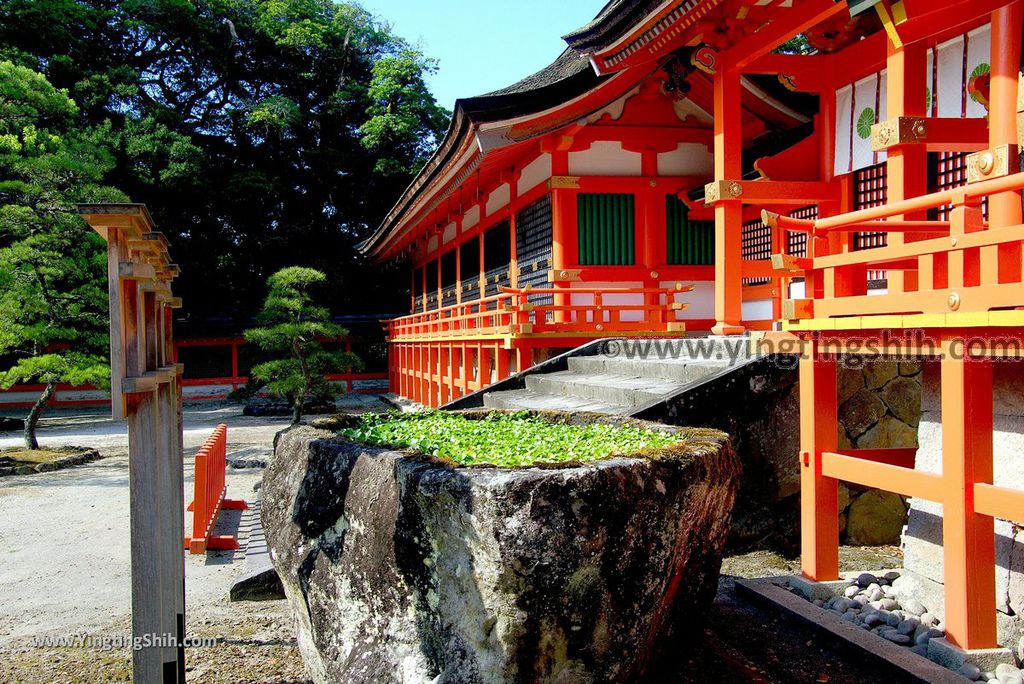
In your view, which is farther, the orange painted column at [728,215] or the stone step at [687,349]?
the orange painted column at [728,215]

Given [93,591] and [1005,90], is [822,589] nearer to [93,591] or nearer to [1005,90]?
[1005,90]

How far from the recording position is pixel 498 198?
15047 mm

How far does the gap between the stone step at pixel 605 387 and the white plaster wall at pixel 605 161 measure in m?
3.76

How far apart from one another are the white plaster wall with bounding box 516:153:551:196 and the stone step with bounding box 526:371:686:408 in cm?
390

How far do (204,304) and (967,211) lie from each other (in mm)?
27156

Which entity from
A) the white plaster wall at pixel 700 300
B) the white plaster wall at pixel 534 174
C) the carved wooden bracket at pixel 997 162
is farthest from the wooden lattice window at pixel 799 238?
the carved wooden bracket at pixel 997 162

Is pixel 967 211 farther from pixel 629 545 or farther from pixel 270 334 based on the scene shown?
pixel 270 334

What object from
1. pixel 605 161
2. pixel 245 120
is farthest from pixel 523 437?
pixel 245 120

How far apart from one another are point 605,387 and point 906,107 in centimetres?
331

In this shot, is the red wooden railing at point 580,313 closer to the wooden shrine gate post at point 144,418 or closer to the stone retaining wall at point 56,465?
the wooden shrine gate post at point 144,418

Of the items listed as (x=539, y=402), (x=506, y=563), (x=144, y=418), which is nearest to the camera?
(x=506, y=563)

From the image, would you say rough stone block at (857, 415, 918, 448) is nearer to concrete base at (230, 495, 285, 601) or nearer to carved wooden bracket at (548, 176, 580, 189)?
concrete base at (230, 495, 285, 601)

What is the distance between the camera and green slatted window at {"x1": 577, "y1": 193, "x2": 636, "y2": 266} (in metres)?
11.7

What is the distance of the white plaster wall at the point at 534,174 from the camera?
11875 millimetres
